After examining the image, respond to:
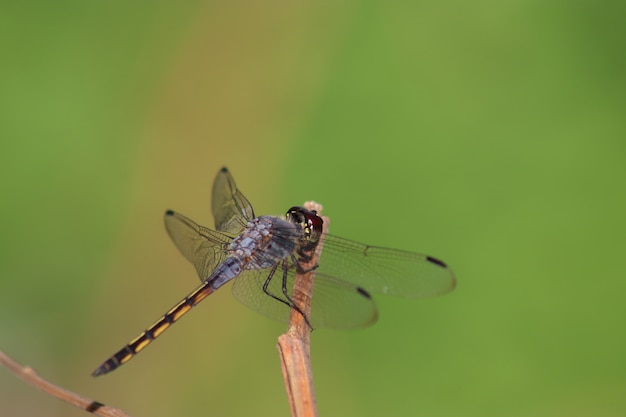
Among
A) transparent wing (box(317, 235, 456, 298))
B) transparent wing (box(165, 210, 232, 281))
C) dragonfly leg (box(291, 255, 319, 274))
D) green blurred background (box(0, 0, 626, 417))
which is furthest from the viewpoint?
green blurred background (box(0, 0, 626, 417))

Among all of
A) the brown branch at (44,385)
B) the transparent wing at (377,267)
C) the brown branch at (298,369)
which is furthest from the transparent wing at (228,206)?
the brown branch at (44,385)

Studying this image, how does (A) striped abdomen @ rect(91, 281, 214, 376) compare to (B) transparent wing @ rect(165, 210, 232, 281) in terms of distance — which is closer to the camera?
(A) striped abdomen @ rect(91, 281, 214, 376)

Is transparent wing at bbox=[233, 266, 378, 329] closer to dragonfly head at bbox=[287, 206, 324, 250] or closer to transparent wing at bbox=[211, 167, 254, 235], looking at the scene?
dragonfly head at bbox=[287, 206, 324, 250]

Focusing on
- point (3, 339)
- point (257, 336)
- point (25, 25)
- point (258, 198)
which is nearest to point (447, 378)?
point (257, 336)

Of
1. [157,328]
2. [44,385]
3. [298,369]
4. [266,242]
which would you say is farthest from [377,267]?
[44,385]

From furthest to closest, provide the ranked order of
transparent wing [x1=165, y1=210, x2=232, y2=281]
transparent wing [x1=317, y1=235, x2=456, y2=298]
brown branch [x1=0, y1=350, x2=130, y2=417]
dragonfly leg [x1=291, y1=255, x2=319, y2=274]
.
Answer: transparent wing [x1=165, y1=210, x2=232, y2=281], transparent wing [x1=317, y1=235, x2=456, y2=298], dragonfly leg [x1=291, y1=255, x2=319, y2=274], brown branch [x1=0, y1=350, x2=130, y2=417]

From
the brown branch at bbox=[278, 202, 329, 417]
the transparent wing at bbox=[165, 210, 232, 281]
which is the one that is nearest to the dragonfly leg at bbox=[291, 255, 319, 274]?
the transparent wing at bbox=[165, 210, 232, 281]

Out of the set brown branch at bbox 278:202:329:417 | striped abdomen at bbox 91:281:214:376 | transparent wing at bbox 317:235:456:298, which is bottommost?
brown branch at bbox 278:202:329:417
